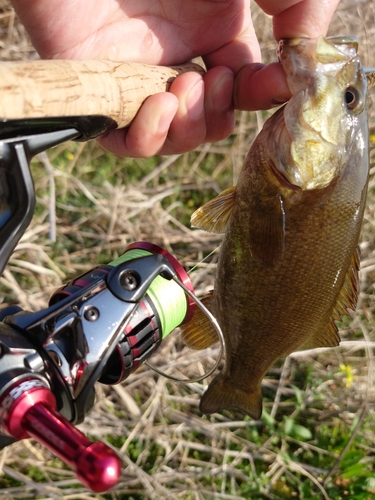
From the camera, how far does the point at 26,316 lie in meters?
1.37

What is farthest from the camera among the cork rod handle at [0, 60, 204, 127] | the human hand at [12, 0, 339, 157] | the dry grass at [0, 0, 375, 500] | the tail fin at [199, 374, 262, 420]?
the dry grass at [0, 0, 375, 500]

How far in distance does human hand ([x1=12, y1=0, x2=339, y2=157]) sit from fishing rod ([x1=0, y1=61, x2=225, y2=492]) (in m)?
0.42

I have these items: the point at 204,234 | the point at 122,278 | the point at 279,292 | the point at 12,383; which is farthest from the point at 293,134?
the point at 204,234

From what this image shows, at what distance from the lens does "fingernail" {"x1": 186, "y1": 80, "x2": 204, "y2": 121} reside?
200cm

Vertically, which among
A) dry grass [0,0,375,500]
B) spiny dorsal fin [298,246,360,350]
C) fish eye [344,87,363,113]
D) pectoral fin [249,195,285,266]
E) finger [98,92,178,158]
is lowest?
dry grass [0,0,375,500]

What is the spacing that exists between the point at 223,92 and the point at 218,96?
3 centimetres

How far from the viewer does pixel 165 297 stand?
5.38ft

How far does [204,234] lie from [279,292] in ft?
6.48

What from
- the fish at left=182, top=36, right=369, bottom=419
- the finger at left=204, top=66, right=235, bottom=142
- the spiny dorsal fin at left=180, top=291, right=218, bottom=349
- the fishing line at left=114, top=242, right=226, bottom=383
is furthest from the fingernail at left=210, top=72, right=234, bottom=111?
the spiny dorsal fin at left=180, top=291, right=218, bottom=349

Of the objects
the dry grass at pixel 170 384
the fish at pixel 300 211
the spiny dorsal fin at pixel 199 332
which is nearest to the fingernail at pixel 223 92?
the fish at pixel 300 211

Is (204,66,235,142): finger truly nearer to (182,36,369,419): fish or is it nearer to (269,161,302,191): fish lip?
→ (182,36,369,419): fish

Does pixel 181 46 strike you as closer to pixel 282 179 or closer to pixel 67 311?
pixel 282 179

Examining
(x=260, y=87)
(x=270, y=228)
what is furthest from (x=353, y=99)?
(x=270, y=228)

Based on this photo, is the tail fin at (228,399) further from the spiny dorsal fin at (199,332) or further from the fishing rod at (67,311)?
the fishing rod at (67,311)
